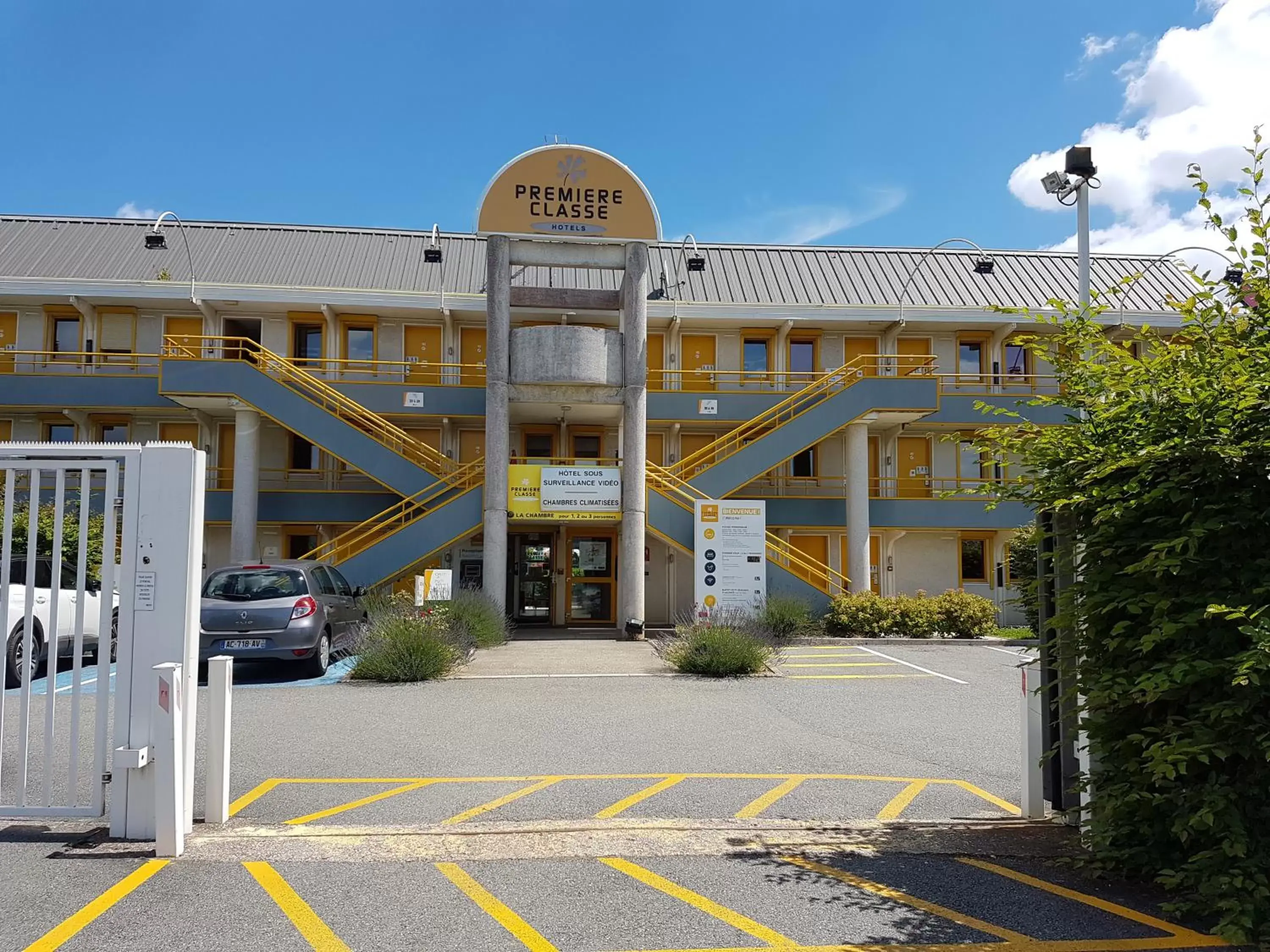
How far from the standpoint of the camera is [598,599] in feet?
76.5

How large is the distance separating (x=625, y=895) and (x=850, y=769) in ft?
11.8

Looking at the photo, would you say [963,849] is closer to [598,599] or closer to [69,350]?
[598,599]

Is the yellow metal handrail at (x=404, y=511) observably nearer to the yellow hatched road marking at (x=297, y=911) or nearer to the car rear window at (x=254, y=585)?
the car rear window at (x=254, y=585)

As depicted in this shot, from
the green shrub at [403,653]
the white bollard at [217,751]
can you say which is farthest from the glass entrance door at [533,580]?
the white bollard at [217,751]

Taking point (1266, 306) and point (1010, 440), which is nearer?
point (1266, 306)

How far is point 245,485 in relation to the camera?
2123 cm

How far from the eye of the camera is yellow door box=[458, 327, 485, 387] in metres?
24.8

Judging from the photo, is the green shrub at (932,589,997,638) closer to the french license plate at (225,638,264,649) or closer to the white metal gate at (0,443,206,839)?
the french license plate at (225,638,264,649)

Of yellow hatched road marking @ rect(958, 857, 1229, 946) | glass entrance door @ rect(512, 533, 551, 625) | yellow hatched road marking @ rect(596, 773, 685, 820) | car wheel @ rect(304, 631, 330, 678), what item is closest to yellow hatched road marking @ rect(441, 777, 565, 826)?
yellow hatched road marking @ rect(596, 773, 685, 820)

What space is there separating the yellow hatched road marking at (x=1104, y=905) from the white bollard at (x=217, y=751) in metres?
4.38

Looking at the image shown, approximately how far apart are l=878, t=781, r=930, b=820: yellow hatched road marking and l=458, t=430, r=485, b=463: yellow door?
18.4m

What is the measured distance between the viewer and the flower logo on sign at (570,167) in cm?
1911

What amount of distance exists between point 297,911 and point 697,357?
21.9 metres

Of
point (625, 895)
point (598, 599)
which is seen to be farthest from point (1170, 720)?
point (598, 599)
